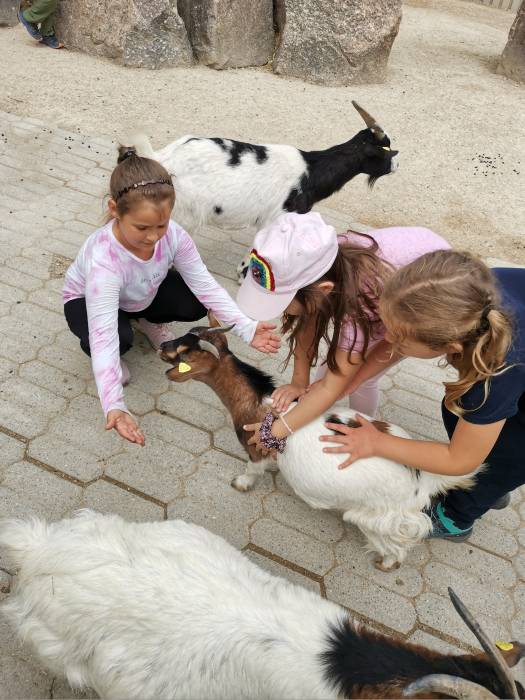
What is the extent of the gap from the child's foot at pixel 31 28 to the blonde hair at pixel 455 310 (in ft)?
25.2

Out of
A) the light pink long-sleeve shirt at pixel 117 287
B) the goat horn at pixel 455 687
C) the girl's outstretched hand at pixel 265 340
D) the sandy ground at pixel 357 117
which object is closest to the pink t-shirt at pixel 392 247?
the girl's outstretched hand at pixel 265 340

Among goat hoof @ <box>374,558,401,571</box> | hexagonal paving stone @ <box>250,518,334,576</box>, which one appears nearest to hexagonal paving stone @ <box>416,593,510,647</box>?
goat hoof @ <box>374,558,401,571</box>

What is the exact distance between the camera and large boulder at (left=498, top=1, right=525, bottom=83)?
28.6 ft

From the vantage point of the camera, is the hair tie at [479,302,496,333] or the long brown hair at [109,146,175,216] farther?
the long brown hair at [109,146,175,216]

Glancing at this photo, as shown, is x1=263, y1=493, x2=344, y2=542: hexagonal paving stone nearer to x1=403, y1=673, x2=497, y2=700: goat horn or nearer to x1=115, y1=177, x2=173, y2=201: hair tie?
x1=403, y1=673, x2=497, y2=700: goat horn

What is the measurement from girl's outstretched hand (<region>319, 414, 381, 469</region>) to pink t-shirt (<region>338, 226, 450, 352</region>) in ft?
1.08

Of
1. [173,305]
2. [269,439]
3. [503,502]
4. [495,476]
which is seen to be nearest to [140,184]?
[173,305]

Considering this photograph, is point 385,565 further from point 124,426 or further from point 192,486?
point 124,426

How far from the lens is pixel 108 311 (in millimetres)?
2648

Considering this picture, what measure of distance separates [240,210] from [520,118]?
5.63 meters

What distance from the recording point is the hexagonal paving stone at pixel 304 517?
2717 mm

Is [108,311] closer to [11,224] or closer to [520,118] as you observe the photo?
[11,224]

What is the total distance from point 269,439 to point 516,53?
876 cm

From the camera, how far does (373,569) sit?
2.60 metres
